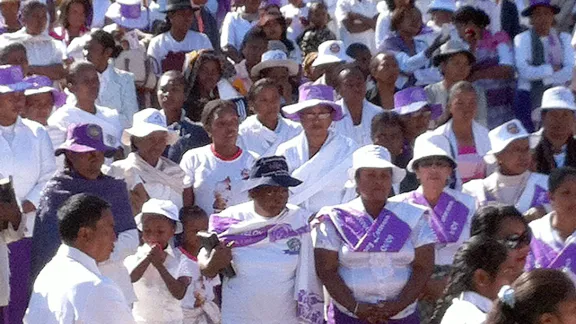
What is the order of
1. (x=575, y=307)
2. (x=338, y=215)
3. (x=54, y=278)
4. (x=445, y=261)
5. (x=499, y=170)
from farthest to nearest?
(x=499, y=170)
(x=445, y=261)
(x=338, y=215)
(x=54, y=278)
(x=575, y=307)

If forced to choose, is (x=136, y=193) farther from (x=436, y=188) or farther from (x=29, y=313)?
(x=29, y=313)

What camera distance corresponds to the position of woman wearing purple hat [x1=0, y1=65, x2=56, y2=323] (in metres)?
9.80

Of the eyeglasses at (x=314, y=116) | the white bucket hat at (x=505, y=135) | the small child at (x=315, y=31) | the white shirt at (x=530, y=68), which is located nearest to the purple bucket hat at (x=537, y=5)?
the white shirt at (x=530, y=68)

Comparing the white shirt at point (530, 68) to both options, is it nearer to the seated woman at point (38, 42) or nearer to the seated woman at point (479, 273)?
the seated woman at point (38, 42)

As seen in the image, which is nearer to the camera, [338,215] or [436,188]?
[338,215]

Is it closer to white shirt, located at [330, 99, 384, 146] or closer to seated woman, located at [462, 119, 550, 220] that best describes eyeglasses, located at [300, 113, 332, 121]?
white shirt, located at [330, 99, 384, 146]

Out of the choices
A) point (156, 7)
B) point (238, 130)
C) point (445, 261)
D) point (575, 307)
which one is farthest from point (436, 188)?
point (156, 7)

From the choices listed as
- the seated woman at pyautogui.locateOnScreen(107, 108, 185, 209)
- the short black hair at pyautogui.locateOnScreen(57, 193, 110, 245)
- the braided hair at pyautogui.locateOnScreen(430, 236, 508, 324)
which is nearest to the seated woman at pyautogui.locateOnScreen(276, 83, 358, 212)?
the seated woman at pyautogui.locateOnScreen(107, 108, 185, 209)

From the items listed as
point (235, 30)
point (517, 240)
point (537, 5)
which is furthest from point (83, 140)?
point (235, 30)

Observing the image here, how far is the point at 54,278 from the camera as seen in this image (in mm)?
7148

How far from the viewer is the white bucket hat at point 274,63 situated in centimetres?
1270

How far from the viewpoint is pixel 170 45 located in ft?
45.1

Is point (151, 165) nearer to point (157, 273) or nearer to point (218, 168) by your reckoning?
point (218, 168)

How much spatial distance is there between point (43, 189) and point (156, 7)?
236 inches
